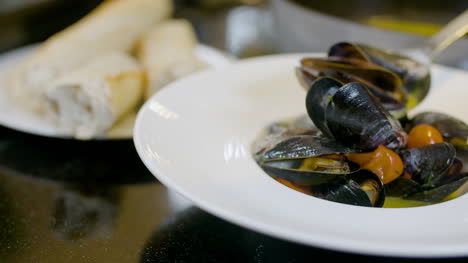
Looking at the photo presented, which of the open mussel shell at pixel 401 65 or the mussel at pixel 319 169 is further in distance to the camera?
the open mussel shell at pixel 401 65

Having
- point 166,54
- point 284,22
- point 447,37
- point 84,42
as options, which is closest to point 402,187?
point 447,37

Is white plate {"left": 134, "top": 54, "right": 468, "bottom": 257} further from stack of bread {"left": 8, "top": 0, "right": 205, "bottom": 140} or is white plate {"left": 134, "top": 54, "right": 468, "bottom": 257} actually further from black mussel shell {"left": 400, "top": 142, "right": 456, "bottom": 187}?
stack of bread {"left": 8, "top": 0, "right": 205, "bottom": 140}

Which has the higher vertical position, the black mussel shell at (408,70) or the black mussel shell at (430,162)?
the black mussel shell at (408,70)

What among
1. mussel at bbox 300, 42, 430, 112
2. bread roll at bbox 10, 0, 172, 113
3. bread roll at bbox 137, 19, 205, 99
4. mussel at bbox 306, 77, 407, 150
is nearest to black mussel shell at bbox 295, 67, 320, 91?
mussel at bbox 300, 42, 430, 112

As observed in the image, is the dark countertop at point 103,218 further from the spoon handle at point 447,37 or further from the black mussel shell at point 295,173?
the spoon handle at point 447,37

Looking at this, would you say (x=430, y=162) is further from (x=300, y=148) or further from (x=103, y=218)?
(x=103, y=218)

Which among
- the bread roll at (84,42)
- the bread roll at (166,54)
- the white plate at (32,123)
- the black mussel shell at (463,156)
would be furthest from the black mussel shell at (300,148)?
the bread roll at (84,42)

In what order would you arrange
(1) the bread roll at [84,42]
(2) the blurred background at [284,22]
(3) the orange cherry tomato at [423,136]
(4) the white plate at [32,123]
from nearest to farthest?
(3) the orange cherry tomato at [423,136] → (4) the white plate at [32,123] → (1) the bread roll at [84,42] → (2) the blurred background at [284,22]
